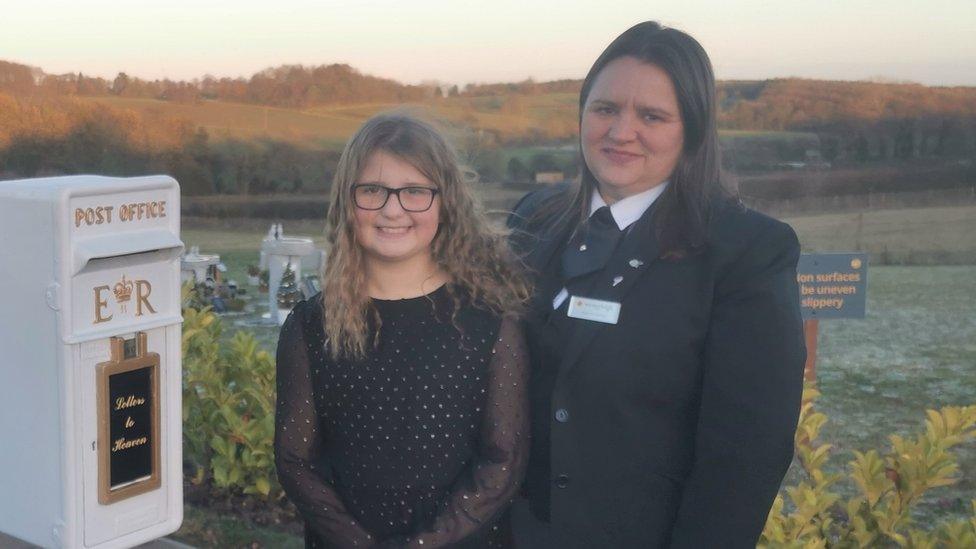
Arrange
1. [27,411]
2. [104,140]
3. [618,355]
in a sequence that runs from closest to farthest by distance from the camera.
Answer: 1. [618,355]
2. [27,411]
3. [104,140]

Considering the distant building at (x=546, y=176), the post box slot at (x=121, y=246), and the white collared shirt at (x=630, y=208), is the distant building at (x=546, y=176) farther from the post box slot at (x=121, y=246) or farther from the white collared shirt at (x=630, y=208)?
the white collared shirt at (x=630, y=208)

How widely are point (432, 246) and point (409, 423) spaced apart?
36cm

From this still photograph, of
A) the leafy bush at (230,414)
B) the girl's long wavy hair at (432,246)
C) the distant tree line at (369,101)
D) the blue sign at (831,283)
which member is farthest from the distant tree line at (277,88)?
the girl's long wavy hair at (432,246)

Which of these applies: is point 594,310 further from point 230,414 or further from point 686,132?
point 230,414

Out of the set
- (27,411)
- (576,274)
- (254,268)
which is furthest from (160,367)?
(254,268)

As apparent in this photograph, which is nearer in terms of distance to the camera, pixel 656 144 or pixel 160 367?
pixel 656 144

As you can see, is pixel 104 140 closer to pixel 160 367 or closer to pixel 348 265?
pixel 160 367

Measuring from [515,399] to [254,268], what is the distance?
20.4ft

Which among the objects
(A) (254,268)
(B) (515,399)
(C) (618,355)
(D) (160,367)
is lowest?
(A) (254,268)

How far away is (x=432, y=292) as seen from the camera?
7.25 ft

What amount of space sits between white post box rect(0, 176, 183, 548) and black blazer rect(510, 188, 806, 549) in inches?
59.7

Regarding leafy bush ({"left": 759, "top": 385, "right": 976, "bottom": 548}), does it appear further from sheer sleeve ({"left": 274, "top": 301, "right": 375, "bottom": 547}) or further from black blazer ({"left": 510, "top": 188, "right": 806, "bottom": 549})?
sheer sleeve ({"left": 274, "top": 301, "right": 375, "bottom": 547})

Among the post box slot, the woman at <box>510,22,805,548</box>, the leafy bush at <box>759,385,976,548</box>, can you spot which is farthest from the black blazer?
the post box slot

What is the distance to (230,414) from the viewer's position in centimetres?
418
